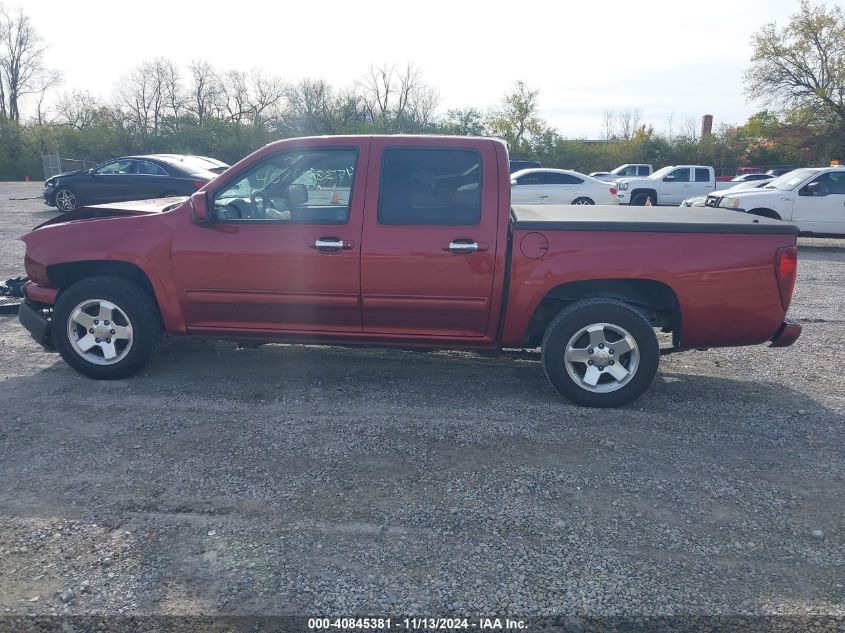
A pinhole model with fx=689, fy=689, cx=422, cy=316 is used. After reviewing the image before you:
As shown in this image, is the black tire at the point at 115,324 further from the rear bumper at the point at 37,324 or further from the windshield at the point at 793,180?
the windshield at the point at 793,180

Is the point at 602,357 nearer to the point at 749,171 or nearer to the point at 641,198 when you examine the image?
the point at 641,198

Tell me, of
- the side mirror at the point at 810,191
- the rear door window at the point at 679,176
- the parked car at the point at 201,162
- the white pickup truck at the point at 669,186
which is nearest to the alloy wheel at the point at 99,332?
the parked car at the point at 201,162

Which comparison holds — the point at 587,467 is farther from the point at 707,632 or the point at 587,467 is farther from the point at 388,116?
the point at 388,116

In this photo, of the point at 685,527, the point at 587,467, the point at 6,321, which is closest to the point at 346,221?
the point at 587,467

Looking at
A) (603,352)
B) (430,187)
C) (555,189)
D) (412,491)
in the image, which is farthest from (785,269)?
(555,189)

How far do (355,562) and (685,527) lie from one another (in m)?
1.64

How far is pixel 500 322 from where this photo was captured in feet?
16.5

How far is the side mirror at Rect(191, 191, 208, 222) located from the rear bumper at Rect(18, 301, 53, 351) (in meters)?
1.55

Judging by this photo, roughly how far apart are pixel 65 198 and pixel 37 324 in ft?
44.9

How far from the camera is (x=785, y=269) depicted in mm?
4758

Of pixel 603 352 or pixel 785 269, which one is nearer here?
pixel 785 269

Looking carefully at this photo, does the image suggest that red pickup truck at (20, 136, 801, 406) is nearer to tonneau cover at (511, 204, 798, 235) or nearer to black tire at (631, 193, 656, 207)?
tonneau cover at (511, 204, 798, 235)

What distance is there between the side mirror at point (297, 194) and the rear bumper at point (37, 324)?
2158mm

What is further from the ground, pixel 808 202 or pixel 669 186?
pixel 669 186
